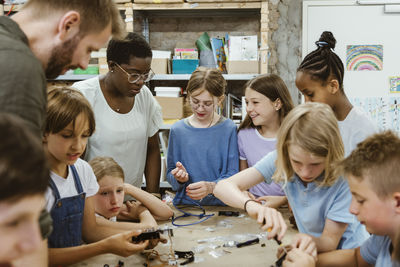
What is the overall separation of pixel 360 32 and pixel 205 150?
2664mm

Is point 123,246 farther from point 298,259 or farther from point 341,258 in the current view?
point 341,258

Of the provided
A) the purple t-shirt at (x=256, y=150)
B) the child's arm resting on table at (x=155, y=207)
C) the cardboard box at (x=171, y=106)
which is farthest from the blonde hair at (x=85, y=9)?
the cardboard box at (x=171, y=106)

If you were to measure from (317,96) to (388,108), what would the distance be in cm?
255

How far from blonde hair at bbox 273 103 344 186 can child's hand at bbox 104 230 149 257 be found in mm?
653

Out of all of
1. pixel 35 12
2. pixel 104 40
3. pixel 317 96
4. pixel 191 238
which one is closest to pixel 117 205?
pixel 191 238

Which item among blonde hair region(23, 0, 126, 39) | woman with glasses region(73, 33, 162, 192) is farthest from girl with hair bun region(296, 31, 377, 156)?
blonde hair region(23, 0, 126, 39)

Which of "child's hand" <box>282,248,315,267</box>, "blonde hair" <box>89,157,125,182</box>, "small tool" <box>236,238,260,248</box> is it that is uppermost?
"blonde hair" <box>89,157,125,182</box>

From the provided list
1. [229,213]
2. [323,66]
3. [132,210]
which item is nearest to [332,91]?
[323,66]

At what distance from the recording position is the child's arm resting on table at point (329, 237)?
1.38m

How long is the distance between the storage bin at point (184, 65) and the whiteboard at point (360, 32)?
127 centimetres

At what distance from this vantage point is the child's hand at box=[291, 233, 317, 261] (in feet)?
4.29

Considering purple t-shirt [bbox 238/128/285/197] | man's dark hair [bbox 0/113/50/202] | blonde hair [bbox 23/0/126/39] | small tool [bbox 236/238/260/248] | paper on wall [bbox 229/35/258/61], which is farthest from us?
paper on wall [bbox 229/35/258/61]

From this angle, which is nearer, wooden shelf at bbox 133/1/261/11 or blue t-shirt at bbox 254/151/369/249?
blue t-shirt at bbox 254/151/369/249

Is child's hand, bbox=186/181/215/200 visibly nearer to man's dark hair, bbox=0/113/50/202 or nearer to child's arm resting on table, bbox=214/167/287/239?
child's arm resting on table, bbox=214/167/287/239
